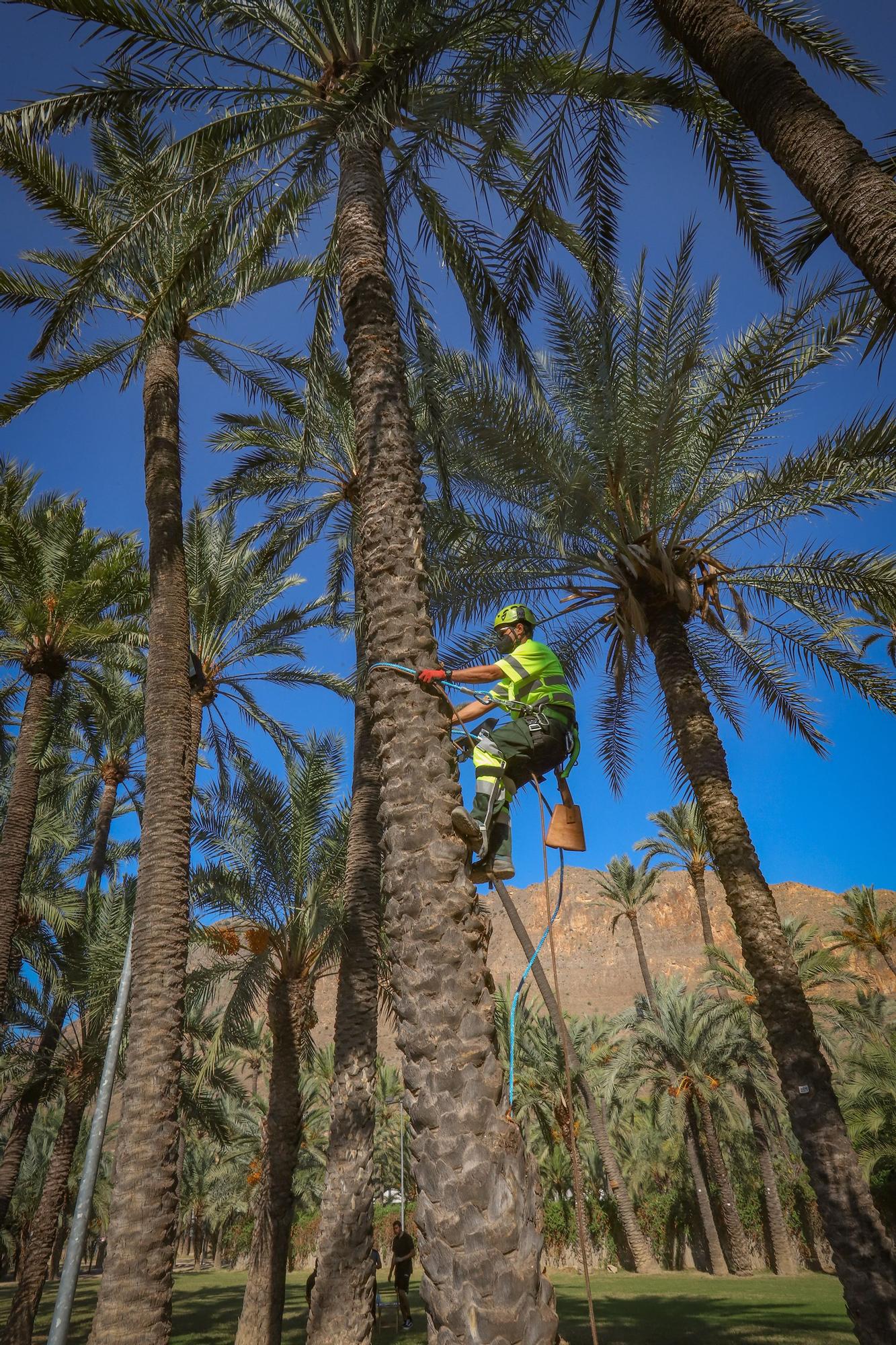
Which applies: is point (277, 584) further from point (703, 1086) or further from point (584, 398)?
point (703, 1086)

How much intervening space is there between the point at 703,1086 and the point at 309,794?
62.9 feet

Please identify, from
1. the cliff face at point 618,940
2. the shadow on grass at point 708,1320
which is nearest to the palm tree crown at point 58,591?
the shadow on grass at point 708,1320

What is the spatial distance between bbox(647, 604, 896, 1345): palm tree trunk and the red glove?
210 inches

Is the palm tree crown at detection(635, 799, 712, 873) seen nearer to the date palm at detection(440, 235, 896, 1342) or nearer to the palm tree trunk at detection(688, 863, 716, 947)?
the palm tree trunk at detection(688, 863, 716, 947)

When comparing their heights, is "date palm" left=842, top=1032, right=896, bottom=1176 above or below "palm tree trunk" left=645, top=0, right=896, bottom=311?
below

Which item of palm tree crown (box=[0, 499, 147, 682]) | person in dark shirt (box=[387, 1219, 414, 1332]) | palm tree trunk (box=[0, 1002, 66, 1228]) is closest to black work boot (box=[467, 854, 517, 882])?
palm tree crown (box=[0, 499, 147, 682])

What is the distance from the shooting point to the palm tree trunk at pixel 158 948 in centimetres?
690

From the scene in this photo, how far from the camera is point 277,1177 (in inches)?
502

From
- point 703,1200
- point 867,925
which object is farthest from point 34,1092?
point 867,925

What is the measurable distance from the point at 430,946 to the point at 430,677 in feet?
4.55

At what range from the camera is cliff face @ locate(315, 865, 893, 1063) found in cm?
10350

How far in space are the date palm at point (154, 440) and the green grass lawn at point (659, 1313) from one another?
8.81 m

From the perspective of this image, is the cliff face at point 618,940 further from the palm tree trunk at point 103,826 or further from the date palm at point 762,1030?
the palm tree trunk at point 103,826

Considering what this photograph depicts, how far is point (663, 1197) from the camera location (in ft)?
119
